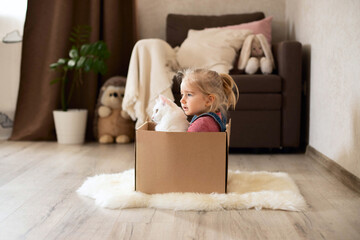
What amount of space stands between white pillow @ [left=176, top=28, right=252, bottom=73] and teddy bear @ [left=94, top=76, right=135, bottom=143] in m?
0.52

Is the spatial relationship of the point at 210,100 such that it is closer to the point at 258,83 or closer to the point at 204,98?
the point at 204,98

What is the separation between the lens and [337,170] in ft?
6.95

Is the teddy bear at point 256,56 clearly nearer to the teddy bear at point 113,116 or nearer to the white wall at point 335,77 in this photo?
the white wall at point 335,77

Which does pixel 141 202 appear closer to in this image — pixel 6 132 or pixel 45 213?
pixel 45 213

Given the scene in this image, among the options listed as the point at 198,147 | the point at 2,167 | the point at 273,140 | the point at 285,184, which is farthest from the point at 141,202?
the point at 273,140

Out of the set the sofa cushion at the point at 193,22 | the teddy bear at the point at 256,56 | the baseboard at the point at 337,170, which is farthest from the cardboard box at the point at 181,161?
the sofa cushion at the point at 193,22

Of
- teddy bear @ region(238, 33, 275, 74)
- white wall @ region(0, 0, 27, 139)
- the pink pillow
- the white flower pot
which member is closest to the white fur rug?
teddy bear @ region(238, 33, 275, 74)

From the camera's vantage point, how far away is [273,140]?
2.77 meters

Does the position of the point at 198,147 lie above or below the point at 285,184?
above

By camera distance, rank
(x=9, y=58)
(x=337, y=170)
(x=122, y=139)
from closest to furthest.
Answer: (x=337, y=170) → (x=122, y=139) → (x=9, y=58)

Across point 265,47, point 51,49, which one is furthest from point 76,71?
point 265,47

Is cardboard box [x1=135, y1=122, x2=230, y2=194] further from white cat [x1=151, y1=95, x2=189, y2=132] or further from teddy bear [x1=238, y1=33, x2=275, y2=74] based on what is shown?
teddy bear [x1=238, y1=33, x2=275, y2=74]

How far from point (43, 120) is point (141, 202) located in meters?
2.00

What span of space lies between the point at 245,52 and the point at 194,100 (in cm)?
132
